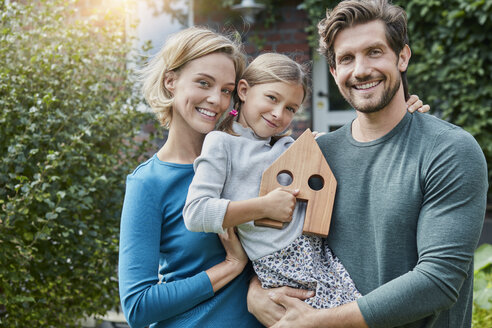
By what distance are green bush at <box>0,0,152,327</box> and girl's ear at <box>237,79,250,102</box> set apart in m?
1.35

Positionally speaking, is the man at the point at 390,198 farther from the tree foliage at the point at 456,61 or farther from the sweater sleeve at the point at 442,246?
the tree foliage at the point at 456,61

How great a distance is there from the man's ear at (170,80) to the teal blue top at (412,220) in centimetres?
66

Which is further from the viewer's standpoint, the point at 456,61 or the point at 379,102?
the point at 456,61

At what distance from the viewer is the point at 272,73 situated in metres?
1.83

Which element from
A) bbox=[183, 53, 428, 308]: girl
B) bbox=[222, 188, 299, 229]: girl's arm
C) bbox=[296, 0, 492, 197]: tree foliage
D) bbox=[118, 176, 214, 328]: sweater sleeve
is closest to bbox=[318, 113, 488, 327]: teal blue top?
bbox=[183, 53, 428, 308]: girl

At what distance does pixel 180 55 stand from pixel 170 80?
12cm

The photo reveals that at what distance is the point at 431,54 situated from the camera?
486cm

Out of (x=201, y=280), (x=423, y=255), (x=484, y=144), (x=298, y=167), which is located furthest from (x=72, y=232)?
(x=484, y=144)

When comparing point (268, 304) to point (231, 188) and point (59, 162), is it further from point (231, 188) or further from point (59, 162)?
point (59, 162)

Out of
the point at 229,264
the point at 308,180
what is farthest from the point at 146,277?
the point at 308,180

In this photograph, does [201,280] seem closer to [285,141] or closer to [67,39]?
[285,141]

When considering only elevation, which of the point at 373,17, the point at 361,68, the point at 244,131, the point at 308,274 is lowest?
the point at 308,274

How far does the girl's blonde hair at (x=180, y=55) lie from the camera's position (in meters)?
1.83

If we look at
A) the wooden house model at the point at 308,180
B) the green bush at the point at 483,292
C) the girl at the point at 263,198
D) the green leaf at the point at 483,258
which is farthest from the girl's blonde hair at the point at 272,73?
the green leaf at the point at 483,258
